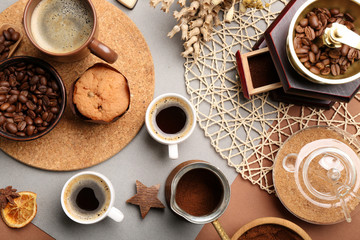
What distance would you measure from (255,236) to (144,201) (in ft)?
1.38

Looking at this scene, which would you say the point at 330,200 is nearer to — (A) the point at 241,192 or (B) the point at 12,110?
(A) the point at 241,192

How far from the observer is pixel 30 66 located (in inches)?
40.4

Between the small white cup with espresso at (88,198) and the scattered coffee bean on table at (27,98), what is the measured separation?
23 centimetres

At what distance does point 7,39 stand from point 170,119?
630mm

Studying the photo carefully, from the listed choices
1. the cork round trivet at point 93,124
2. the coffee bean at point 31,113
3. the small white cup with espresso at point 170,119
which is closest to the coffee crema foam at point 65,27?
the cork round trivet at point 93,124

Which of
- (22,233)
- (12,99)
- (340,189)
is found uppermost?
(12,99)

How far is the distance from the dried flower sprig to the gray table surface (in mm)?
76

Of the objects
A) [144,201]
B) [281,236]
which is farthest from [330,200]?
[144,201]

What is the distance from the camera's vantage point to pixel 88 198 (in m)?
1.12

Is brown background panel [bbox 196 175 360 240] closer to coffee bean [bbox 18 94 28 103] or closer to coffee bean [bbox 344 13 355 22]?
coffee bean [bbox 344 13 355 22]

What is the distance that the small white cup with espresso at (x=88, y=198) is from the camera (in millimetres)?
1061

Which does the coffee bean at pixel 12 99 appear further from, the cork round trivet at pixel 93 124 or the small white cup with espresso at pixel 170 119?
the small white cup with espresso at pixel 170 119

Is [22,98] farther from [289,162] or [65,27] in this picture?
[289,162]

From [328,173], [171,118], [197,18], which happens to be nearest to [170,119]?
[171,118]
